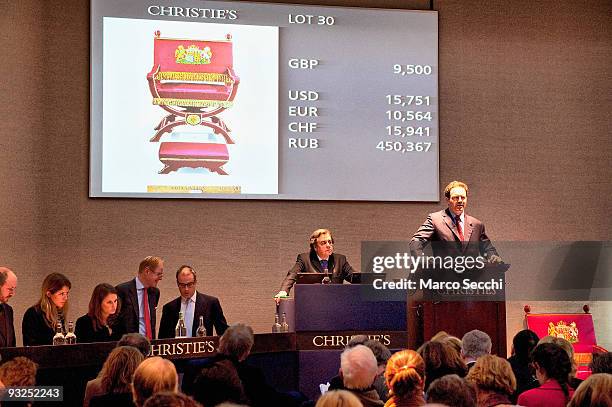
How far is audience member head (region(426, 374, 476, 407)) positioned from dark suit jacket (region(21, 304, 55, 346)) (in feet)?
10.8

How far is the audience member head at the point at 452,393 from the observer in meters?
3.45

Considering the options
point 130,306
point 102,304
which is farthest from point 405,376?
point 130,306

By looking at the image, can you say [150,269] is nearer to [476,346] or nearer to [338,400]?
[476,346]

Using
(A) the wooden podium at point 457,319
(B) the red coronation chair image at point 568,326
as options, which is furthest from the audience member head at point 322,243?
(B) the red coronation chair image at point 568,326

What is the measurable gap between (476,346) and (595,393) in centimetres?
157

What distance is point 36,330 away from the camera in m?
6.02

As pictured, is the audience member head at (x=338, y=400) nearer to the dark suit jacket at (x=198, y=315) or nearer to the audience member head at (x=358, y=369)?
the audience member head at (x=358, y=369)

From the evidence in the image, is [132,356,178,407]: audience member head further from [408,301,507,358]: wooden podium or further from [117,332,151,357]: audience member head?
[408,301,507,358]: wooden podium

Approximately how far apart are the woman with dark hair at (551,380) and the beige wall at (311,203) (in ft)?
15.8

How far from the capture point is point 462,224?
6.47 m

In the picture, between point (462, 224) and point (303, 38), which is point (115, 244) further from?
point (462, 224)

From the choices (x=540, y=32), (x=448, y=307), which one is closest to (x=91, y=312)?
(x=448, y=307)

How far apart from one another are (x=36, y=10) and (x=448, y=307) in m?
4.82

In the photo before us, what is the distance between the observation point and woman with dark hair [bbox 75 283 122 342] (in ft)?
20.0
